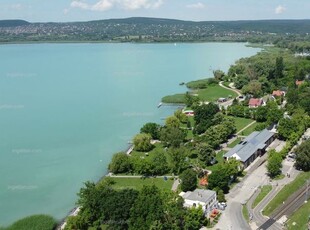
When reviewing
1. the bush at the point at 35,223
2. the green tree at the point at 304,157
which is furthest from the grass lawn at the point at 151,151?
the green tree at the point at 304,157

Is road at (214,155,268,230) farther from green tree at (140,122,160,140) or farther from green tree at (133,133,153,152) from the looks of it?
green tree at (140,122,160,140)

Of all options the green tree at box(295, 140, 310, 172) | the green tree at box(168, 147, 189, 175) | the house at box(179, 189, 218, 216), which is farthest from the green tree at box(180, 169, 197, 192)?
the green tree at box(295, 140, 310, 172)

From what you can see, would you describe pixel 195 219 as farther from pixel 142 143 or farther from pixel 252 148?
pixel 142 143

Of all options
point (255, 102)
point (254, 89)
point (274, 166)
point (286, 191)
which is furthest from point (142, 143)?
point (254, 89)

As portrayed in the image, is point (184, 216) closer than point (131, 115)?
Yes

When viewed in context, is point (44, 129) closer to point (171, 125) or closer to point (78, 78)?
point (171, 125)

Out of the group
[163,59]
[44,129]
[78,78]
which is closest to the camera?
[44,129]

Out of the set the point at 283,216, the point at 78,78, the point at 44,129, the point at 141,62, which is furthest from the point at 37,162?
the point at 141,62

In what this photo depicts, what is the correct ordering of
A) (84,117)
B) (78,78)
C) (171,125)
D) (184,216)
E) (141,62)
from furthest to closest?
(141,62) < (78,78) < (84,117) < (171,125) < (184,216)
